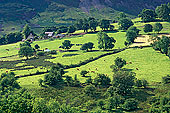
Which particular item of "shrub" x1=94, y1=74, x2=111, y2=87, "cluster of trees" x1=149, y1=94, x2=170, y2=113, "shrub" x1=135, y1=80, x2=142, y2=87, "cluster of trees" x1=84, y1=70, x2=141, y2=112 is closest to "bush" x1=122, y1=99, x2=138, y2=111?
"cluster of trees" x1=84, y1=70, x2=141, y2=112

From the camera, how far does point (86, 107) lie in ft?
278

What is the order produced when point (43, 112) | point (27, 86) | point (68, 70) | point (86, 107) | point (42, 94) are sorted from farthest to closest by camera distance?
point (68, 70) → point (27, 86) → point (42, 94) → point (86, 107) → point (43, 112)

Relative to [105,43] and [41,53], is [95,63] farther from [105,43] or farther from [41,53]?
[41,53]

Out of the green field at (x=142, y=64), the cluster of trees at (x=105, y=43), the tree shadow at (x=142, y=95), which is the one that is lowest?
the tree shadow at (x=142, y=95)

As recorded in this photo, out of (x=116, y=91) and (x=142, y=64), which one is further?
(x=142, y=64)

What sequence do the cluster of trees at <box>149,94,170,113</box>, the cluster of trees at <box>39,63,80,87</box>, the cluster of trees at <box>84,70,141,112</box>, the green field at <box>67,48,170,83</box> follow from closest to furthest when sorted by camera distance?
the cluster of trees at <box>149,94,170,113</box> → the cluster of trees at <box>84,70,141,112</box> → the cluster of trees at <box>39,63,80,87</box> → the green field at <box>67,48,170,83</box>

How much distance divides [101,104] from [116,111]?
6.52m

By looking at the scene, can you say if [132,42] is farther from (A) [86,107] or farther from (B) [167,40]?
(A) [86,107]

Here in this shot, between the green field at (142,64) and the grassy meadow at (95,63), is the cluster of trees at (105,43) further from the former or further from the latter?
the green field at (142,64)

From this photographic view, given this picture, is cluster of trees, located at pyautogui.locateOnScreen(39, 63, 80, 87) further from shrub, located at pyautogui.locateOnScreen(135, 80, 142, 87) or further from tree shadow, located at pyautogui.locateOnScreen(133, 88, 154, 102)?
tree shadow, located at pyautogui.locateOnScreen(133, 88, 154, 102)

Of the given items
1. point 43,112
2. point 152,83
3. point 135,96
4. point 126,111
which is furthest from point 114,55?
point 43,112

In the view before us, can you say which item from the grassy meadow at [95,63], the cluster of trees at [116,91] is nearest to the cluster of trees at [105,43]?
the grassy meadow at [95,63]

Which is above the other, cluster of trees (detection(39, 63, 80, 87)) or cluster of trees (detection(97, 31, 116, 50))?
cluster of trees (detection(97, 31, 116, 50))

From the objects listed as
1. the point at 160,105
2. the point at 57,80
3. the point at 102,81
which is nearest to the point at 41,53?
the point at 57,80
